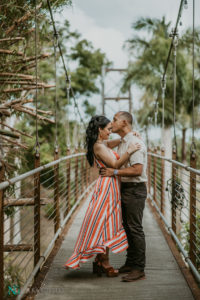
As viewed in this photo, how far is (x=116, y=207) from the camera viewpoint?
8.38 feet

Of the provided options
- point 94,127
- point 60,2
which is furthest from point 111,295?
point 60,2

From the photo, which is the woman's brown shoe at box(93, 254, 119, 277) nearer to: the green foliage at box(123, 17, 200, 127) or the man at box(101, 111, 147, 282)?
the man at box(101, 111, 147, 282)

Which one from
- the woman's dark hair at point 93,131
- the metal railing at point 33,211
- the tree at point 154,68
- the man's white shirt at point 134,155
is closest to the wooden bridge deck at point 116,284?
the metal railing at point 33,211

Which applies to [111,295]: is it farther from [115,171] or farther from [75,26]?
[75,26]

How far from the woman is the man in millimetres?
49

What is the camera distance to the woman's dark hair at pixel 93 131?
265 cm

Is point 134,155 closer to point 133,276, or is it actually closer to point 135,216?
point 135,216

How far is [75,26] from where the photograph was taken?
13.8 m

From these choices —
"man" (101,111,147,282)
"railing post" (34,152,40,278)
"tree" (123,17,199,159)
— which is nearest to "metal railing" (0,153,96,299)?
"railing post" (34,152,40,278)

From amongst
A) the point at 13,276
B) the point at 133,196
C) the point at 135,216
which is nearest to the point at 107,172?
the point at 133,196

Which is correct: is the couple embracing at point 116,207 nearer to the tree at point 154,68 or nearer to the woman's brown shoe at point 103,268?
the woman's brown shoe at point 103,268

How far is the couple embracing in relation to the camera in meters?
2.49

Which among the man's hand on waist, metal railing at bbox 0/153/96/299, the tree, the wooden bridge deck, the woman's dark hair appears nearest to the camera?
metal railing at bbox 0/153/96/299

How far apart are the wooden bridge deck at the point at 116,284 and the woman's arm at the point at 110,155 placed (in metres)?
0.73
